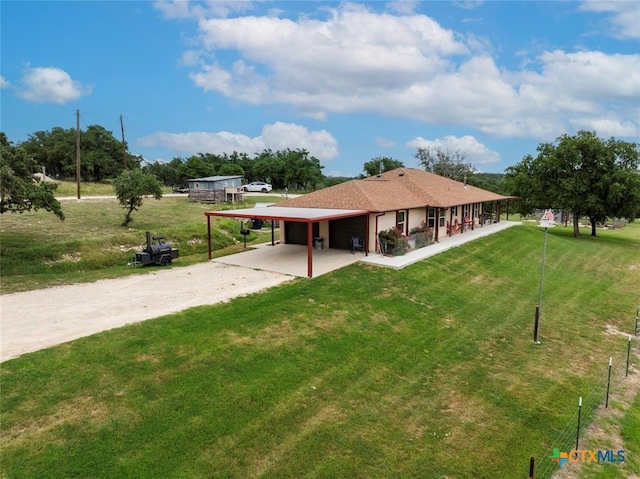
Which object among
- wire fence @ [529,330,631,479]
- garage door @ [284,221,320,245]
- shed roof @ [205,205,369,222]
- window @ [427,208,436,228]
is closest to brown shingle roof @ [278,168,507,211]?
window @ [427,208,436,228]

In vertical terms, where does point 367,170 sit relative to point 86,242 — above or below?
above

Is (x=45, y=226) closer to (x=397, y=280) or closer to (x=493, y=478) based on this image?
(x=397, y=280)

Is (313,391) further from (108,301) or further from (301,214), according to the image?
(301,214)

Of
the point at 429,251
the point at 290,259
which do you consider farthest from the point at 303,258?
the point at 429,251

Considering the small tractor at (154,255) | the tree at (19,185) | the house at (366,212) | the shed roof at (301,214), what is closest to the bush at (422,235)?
the house at (366,212)

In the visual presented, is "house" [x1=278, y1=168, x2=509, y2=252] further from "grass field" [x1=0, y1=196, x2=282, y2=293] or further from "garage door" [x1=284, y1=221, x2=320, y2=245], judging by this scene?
"grass field" [x1=0, y1=196, x2=282, y2=293]
